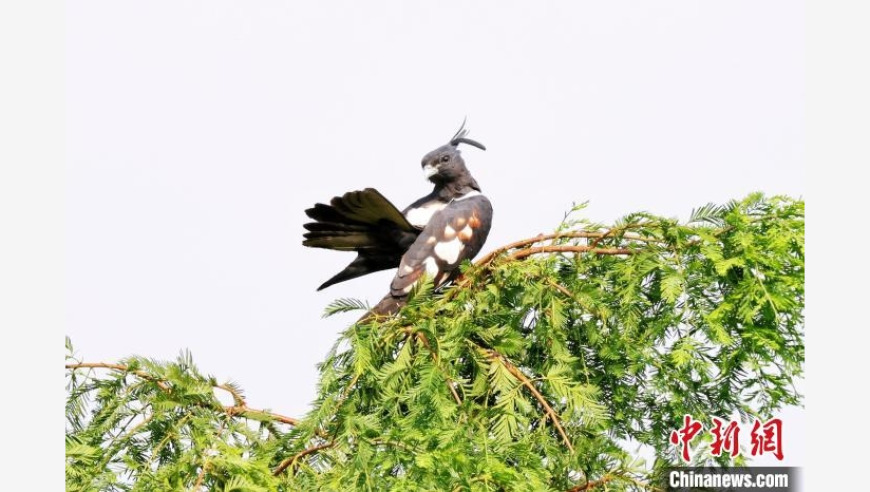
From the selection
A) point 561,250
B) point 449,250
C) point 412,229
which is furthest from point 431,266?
point 561,250

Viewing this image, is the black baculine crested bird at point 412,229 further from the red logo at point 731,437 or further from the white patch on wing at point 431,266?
the red logo at point 731,437

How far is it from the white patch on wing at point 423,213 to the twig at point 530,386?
30.0 inches

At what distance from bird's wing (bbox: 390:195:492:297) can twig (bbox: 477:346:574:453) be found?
0.48 metres

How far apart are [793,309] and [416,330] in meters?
0.98

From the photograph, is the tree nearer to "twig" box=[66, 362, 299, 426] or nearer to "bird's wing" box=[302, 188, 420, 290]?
"twig" box=[66, 362, 299, 426]

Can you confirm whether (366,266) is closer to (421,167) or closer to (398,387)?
(421,167)

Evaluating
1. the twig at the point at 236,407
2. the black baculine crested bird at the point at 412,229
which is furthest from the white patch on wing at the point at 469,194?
the twig at the point at 236,407

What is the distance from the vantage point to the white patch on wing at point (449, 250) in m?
3.27

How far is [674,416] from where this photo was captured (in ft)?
9.11

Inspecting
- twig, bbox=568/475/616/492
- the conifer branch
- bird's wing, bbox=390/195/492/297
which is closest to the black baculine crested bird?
bird's wing, bbox=390/195/492/297

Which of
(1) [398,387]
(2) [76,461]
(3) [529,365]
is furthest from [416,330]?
(2) [76,461]

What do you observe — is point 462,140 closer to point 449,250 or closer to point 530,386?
point 449,250

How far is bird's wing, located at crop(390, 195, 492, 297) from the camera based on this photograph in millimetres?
3229

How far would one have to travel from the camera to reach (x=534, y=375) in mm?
2938
